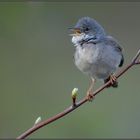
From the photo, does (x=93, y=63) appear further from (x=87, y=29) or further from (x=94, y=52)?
(x=87, y=29)

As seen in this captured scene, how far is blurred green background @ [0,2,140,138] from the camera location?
984 cm

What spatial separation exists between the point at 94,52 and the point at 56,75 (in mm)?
4326

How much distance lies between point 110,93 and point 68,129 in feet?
4.91

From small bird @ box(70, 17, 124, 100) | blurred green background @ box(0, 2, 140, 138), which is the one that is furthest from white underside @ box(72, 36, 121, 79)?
blurred green background @ box(0, 2, 140, 138)

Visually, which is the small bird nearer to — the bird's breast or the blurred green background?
the bird's breast

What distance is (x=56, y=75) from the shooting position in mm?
11320

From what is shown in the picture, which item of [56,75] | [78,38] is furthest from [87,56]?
[56,75]

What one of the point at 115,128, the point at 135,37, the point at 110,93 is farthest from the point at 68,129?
the point at 135,37

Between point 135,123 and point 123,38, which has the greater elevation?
point 123,38

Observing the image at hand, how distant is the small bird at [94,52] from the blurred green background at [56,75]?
78.9 inches

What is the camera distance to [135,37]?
11.4 metres

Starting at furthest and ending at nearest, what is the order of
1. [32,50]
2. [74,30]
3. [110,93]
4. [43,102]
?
[32,50], [110,93], [43,102], [74,30]

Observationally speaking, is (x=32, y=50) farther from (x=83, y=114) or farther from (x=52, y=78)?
(x=83, y=114)

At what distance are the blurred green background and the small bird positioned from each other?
6.58ft
